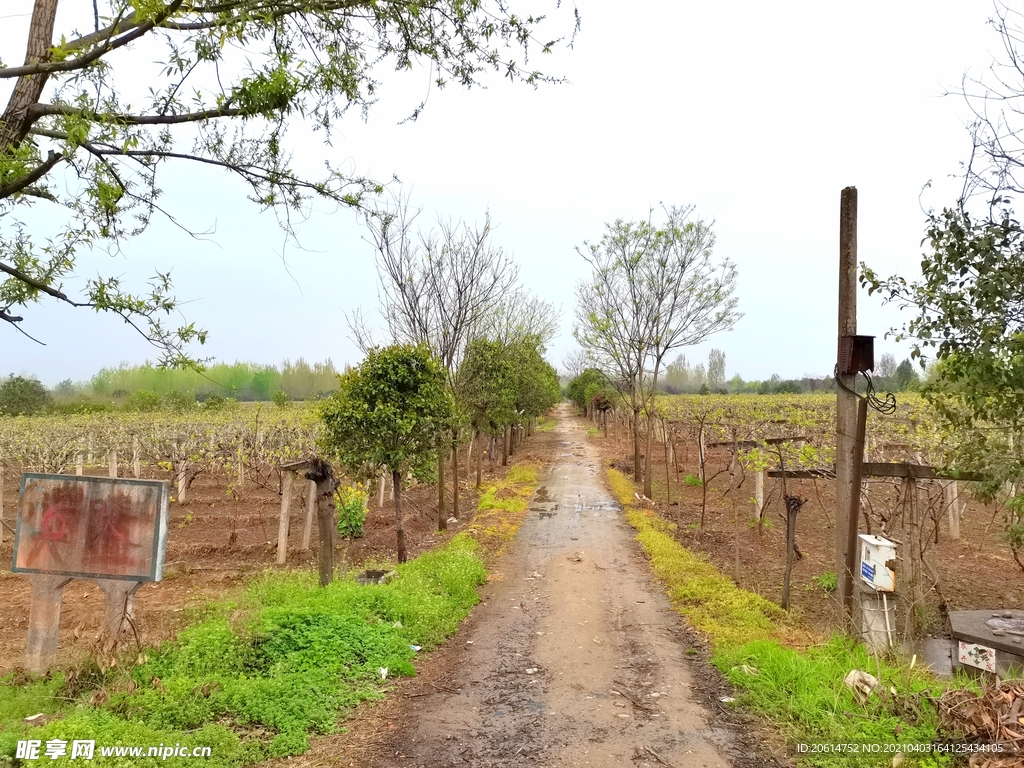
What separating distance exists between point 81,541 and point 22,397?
31600mm

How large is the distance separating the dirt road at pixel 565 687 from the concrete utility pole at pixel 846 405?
1862 millimetres

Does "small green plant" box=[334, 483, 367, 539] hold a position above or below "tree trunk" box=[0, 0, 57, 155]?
below

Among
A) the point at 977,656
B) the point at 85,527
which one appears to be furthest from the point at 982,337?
the point at 85,527

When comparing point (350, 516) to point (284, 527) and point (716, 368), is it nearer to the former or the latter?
point (284, 527)

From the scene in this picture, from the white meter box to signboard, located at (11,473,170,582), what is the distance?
658 cm

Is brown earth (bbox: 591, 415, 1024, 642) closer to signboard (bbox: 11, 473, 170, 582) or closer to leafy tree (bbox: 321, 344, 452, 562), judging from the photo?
leafy tree (bbox: 321, 344, 452, 562)

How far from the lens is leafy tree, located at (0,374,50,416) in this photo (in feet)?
95.1

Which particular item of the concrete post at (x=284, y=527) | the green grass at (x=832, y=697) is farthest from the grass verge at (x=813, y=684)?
the concrete post at (x=284, y=527)

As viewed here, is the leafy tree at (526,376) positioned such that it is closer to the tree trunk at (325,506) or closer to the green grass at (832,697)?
the tree trunk at (325,506)

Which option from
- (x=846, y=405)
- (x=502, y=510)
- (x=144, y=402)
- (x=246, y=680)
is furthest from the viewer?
(x=144, y=402)

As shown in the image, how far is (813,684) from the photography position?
4.64m

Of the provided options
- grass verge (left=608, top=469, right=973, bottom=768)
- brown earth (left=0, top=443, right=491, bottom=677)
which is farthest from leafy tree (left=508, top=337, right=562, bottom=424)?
grass verge (left=608, top=469, right=973, bottom=768)

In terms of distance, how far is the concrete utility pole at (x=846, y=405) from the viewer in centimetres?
582

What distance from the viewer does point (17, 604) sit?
845cm
